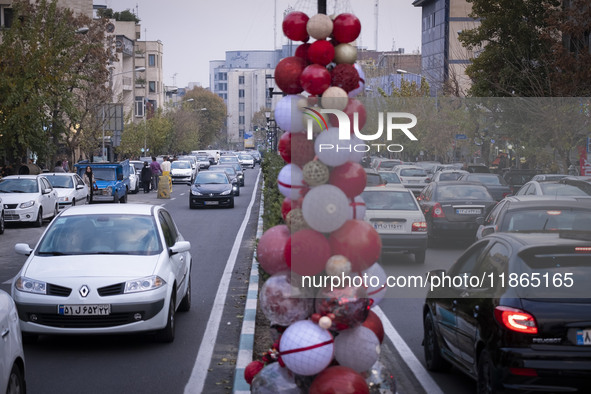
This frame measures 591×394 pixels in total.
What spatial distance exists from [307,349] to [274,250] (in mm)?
736

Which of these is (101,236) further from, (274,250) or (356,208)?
(356,208)

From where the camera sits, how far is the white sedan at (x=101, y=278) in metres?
9.43

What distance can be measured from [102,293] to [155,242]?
4.40 ft

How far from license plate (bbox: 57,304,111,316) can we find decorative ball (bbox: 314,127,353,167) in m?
4.38

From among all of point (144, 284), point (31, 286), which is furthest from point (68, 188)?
point (144, 284)

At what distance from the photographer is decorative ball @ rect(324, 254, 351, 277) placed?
18.6 ft

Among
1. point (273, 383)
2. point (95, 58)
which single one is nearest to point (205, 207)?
point (95, 58)

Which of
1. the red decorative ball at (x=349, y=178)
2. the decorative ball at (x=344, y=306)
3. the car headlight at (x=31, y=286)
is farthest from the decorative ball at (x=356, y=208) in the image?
the car headlight at (x=31, y=286)

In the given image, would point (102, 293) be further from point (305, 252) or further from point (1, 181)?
point (1, 181)

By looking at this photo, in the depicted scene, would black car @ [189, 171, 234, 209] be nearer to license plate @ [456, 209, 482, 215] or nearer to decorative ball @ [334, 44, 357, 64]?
license plate @ [456, 209, 482, 215]

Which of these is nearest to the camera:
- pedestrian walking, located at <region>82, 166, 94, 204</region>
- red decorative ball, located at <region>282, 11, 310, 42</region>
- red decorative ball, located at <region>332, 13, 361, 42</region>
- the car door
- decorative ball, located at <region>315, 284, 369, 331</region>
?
decorative ball, located at <region>315, 284, 369, 331</region>

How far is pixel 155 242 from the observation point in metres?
10.7

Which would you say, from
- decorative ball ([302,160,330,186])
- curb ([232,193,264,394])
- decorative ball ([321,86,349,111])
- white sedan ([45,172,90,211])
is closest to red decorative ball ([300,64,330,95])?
decorative ball ([321,86,349,111])

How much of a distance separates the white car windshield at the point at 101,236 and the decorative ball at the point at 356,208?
487 cm
